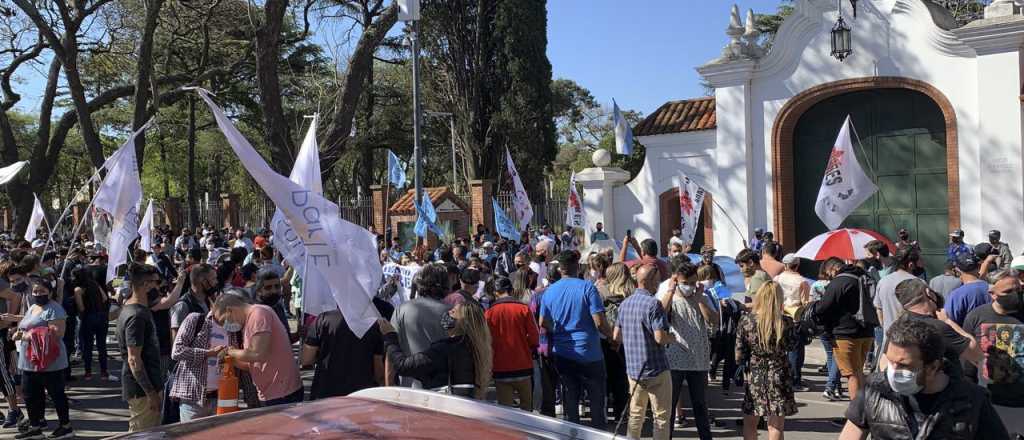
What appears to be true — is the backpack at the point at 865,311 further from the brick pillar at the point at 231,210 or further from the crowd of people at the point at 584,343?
the brick pillar at the point at 231,210

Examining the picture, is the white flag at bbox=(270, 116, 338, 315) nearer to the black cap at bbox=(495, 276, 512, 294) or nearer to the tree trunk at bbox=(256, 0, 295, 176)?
the black cap at bbox=(495, 276, 512, 294)

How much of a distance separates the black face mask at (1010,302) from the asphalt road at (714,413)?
2.60 meters

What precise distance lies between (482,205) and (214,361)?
67.8 feet

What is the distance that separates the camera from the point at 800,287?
9945 mm

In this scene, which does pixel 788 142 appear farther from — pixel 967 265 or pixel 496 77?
pixel 496 77

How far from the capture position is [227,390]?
6027 millimetres

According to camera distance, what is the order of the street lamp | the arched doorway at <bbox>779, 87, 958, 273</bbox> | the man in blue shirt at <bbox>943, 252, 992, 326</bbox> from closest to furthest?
the man in blue shirt at <bbox>943, 252, 992, 326</bbox> < the street lamp < the arched doorway at <bbox>779, 87, 958, 273</bbox>

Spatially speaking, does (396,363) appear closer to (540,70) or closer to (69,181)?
(540,70)

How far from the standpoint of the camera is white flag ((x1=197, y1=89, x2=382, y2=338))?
20.2ft

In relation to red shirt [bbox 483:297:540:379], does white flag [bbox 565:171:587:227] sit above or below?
above

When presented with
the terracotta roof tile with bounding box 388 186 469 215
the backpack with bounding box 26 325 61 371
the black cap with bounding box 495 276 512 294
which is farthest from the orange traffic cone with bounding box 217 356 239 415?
the terracotta roof tile with bounding box 388 186 469 215

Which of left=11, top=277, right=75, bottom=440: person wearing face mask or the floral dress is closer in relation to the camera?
the floral dress

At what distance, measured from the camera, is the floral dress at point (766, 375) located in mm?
7027

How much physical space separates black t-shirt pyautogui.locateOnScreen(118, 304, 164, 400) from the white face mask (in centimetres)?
535
